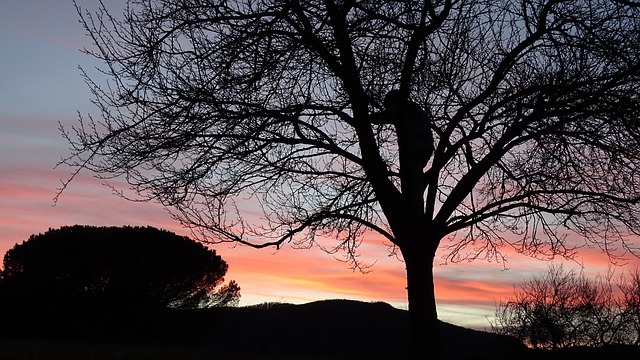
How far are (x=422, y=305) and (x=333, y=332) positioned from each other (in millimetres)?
8637

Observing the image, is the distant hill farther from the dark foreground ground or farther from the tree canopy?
the tree canopy

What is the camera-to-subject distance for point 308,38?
9352mm

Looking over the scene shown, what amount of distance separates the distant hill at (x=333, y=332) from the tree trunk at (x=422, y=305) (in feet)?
21.9

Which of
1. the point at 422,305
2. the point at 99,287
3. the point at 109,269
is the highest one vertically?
the point at 109,269

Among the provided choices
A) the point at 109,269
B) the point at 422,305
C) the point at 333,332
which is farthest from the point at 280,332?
the point at 422,305

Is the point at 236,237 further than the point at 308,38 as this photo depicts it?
Yes

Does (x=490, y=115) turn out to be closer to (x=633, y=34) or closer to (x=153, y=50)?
(x=633, y=34)

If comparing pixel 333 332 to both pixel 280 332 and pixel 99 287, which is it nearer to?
pixel 280 332

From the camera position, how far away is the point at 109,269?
16.8m

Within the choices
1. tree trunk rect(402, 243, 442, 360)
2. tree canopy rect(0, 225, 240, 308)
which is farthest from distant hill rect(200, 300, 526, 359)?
tree trunk rect(402, 243, 442, 360)

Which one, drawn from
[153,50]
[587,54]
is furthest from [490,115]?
[153,50]

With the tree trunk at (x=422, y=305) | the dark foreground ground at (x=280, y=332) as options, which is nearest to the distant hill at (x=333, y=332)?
the dark foreground ground at (x=280, y=332)

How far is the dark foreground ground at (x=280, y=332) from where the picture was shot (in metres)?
16.1

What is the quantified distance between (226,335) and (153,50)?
10076 mm
